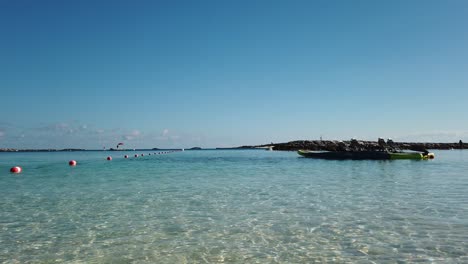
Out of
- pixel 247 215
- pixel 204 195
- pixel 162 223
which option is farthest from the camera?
pixel 204 195

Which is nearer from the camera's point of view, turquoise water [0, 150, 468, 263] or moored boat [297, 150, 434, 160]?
turquoise water [0, 150, 468, 263]

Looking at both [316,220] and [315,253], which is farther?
[316,220]

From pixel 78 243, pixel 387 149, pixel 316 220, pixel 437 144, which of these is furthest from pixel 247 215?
pixel 437 144

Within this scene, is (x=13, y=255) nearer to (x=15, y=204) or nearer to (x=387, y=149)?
(x=15, y=204)

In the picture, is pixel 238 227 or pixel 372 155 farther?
pixel 372 155

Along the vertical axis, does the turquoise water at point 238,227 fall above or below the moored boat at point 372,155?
below

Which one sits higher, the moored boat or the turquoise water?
the moored boat

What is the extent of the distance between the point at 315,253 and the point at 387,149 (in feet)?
178

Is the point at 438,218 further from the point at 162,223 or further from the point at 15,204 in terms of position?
the point at 15,204

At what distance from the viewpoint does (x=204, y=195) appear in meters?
18.2

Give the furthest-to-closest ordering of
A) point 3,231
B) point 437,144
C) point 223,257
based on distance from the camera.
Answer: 1. point 437,144
2. point 3,231
3. point 223,257

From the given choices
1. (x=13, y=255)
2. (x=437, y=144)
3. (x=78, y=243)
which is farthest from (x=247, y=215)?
(x=437, y=144)

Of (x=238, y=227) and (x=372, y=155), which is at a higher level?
(x=372, y=155)

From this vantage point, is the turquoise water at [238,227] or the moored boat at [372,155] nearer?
the turquoise water at [238,227]
